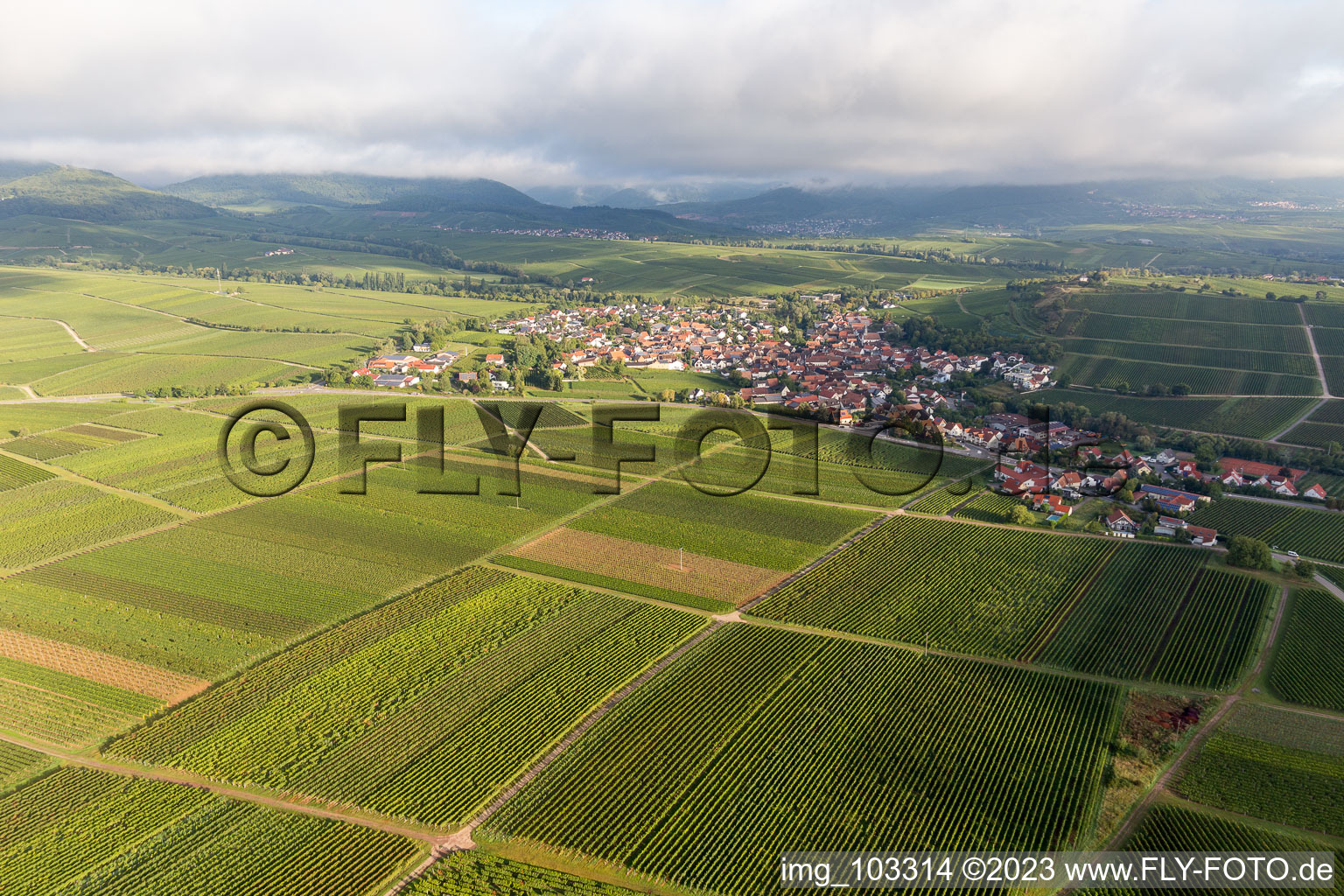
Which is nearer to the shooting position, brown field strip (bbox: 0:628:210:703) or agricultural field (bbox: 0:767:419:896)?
agricultural field (bbox: 0:767:419:896)

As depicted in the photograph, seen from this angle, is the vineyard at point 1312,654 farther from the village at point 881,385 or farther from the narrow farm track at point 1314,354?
the narrow farm track at point 1314,354

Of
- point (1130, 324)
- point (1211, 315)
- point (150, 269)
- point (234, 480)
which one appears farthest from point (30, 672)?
point (150, 269)

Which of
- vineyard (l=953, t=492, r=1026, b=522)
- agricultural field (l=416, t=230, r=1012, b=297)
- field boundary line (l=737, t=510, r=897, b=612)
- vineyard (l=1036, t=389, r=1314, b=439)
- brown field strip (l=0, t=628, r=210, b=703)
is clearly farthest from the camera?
agricultural field (l=416, t=230, r=1012, b=297)

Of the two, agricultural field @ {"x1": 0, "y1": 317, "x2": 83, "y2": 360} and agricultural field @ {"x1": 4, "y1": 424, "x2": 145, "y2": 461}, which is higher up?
agricultural field @ {"x1": 0, "y1": 317, "x2": 83, "y2": 360}

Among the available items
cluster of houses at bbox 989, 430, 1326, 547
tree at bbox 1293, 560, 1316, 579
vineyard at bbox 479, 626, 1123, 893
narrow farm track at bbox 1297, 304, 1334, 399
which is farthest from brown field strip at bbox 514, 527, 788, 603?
narrow farm track at bbox 1297, 304, 1334, 399

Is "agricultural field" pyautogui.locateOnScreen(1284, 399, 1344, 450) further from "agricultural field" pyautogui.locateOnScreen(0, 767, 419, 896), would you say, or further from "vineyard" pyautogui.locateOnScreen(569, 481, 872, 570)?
"agricultural field" pyautogui.locateOnScreen(0, 767, 419, 896)

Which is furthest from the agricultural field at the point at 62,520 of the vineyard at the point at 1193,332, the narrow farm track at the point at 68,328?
the vineyard at the point at 1193,332

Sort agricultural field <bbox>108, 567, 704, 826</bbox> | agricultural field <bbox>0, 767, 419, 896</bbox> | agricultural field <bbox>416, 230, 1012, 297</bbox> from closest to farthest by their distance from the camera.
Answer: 1. agricultural field <bbox>0, 767, 419, 896</bbox>
2. agricultural field <bbox>108, 567, 704, 826</bbox>
3. agricultural field <bbox>416, 230, 1012, 297</bbox>
